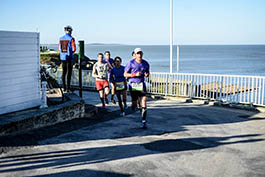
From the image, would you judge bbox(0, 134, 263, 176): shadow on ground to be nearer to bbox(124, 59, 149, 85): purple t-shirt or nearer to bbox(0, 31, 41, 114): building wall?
bbox(124, 59, 149, 85): purple t-shirt

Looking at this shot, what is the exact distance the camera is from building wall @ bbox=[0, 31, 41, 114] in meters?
7.71

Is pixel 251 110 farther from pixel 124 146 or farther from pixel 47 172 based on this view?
pixel 47 172

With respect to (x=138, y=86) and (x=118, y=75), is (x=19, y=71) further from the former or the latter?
(x=118, y=75)

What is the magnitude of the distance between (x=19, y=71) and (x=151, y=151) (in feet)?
13.4

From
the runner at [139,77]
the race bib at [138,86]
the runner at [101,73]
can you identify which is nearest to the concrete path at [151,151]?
the runner at [139,77]

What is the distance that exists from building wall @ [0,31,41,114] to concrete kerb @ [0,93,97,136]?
1.21 ft

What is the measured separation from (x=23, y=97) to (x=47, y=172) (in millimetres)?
3627

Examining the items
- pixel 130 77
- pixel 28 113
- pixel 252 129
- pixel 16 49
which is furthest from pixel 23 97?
pixel 252 129

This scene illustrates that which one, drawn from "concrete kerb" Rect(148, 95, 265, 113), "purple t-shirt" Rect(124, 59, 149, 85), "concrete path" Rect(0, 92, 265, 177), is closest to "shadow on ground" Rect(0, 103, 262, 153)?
"concrete path" Rect(0, 92, 265, 177)

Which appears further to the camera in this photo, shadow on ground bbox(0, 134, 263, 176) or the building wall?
the building wall

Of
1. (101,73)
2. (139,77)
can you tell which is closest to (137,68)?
(139,77)

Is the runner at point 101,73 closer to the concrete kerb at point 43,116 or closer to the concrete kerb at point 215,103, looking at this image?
the concrete kerb at point 43,116

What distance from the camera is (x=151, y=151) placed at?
21.5 ft

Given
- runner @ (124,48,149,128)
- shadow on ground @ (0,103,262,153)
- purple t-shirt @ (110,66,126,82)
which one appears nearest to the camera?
shadow on ground @ (0,103,262,153)
